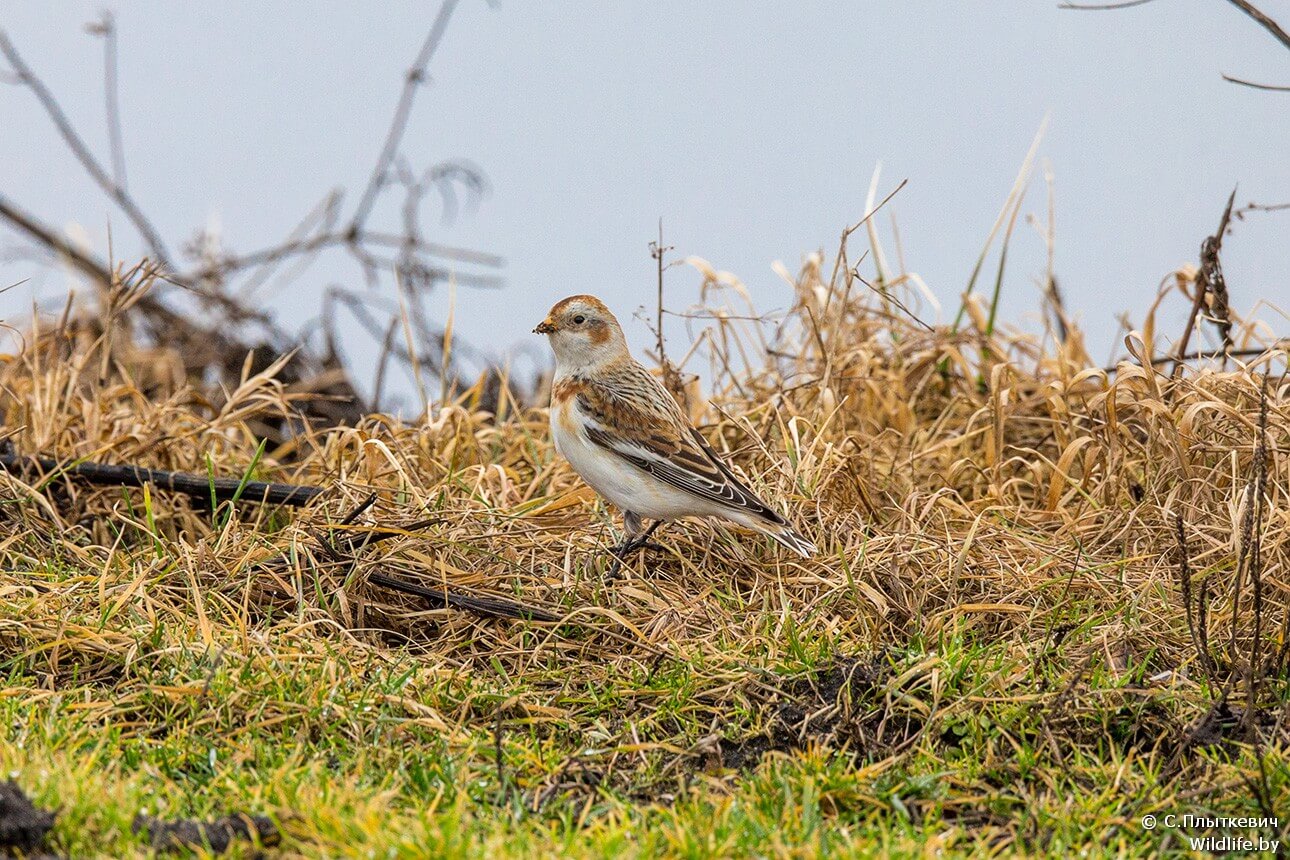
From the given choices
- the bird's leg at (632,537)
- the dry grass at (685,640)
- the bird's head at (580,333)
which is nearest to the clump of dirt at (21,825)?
the dry grass at (685,640)

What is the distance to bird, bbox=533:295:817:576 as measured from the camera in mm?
5500

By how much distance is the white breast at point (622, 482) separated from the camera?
561cm

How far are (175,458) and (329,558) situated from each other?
6.66ft

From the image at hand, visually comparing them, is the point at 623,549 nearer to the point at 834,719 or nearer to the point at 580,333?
the point at 580,333

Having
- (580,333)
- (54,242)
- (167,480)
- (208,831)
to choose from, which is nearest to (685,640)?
(580,333)

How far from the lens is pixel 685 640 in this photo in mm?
5043

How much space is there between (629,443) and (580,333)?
0.77 meters

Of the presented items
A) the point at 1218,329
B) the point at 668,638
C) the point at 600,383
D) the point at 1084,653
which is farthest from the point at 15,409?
the point at 1218,329

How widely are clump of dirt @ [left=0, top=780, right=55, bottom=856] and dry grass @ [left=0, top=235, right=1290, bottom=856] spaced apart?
0.09 meters

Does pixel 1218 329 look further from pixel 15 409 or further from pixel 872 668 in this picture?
pixel 15 409

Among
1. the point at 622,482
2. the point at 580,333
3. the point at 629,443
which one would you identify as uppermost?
the point at 580,333

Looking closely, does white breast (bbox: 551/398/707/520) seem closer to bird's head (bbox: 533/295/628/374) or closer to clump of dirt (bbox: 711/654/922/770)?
bird's head (bbox: 533/295/628/374)

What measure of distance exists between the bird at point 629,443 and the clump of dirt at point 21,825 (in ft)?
8.76

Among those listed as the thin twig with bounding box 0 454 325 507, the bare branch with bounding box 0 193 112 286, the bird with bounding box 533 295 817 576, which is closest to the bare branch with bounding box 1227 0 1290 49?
the bird with bounding box 533 295 817 576
